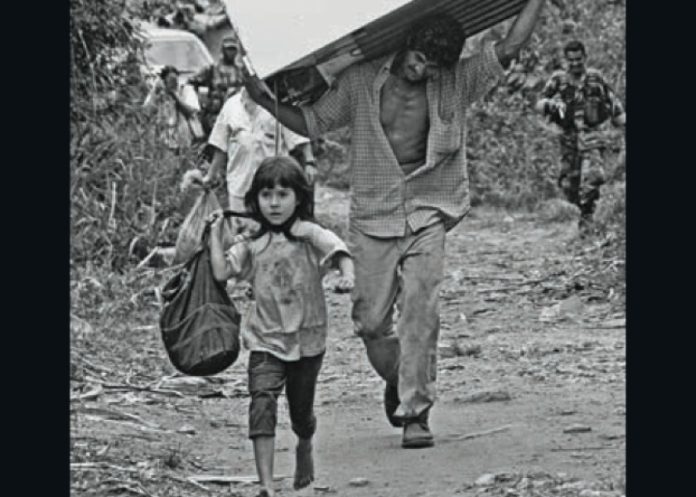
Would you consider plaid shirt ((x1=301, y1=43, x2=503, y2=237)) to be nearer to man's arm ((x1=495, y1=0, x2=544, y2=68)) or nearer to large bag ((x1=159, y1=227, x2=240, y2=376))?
man's arm ((x1=495, y1=0, x2=544, y2=68))

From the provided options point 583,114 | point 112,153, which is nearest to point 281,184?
point 112,153

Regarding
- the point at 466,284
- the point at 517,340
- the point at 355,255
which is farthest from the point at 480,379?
the point at 466,284

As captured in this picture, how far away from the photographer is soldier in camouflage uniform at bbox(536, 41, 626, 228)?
14.3 metres

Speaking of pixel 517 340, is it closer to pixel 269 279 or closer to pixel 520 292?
pixel 520 292

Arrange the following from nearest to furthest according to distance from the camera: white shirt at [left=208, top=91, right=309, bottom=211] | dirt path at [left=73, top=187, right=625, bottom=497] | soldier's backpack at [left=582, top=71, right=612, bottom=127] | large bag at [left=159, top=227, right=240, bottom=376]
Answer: large bag at [left=159, top=227, right=240, bottom=376]
dirt path at [left=73, top=187, right=625, bottom=497]
white shirt at [left=208, top=91, right=309, bottom=211]
soldier's backpack at [left=582, top=71, right=612, bottom=127]

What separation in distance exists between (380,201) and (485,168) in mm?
11824

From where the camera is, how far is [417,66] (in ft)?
23.7

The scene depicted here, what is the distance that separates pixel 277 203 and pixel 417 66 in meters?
1.02

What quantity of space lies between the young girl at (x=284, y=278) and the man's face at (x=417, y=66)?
2.88ft

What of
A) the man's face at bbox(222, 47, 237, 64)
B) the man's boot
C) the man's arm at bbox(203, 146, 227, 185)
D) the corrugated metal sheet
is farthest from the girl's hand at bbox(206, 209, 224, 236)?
the man's face at bbox(222, 47, 237, 64)

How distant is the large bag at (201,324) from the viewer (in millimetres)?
6457

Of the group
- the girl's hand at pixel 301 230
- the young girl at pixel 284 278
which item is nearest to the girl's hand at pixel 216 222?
the young girl at pixel 284 278

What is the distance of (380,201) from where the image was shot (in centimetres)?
734

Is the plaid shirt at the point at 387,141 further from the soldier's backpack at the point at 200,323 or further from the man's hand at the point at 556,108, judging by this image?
the man's hand at the point at 556,108
